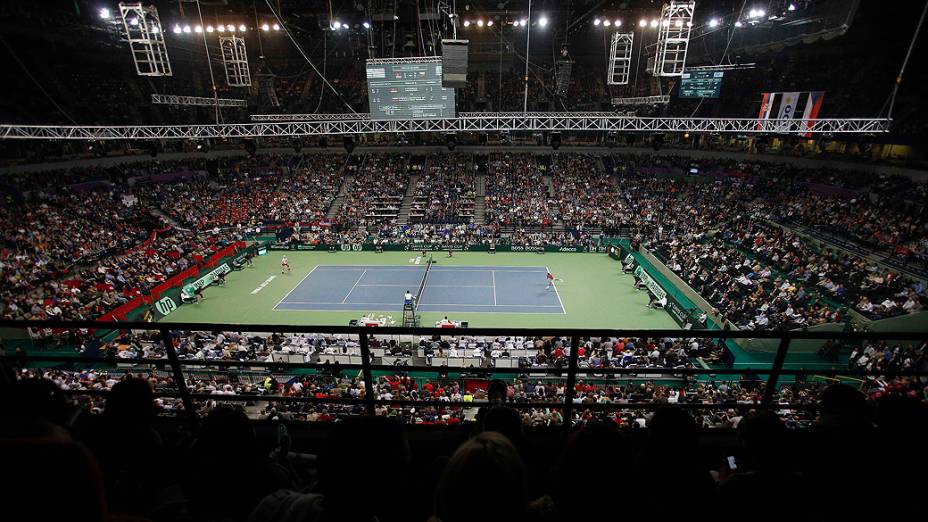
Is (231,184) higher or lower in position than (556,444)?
lower

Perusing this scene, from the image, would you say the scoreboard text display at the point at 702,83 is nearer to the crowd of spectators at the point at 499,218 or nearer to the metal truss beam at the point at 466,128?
the metal truss beam at the point at 466,128

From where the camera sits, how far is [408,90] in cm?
1961

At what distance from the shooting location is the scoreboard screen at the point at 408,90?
19141mm

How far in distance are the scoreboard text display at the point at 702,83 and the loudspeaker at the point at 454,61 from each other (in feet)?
55.5

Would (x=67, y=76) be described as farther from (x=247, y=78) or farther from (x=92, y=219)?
(x=247, y=78)

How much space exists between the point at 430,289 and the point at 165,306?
13003 millimetres

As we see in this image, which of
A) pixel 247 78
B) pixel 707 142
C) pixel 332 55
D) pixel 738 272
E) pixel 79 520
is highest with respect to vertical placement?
pixel 332 55

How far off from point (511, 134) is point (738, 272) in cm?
2545

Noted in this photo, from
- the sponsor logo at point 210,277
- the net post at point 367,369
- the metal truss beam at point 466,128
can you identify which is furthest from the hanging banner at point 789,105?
the sponsor logo at point 210,277

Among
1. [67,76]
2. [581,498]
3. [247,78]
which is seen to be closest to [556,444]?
[581,498]

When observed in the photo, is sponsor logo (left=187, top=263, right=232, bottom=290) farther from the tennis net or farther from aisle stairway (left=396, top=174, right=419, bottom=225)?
aisle stairway (left=396, top=174, right=419, bottom=225)

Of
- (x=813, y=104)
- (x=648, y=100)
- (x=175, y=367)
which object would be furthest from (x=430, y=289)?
(x=813, y=104)

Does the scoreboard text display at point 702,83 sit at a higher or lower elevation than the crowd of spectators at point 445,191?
higher

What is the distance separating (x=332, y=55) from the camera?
140 ft
